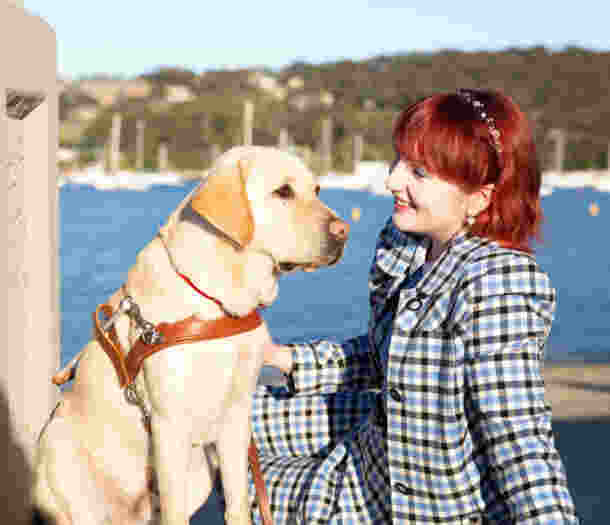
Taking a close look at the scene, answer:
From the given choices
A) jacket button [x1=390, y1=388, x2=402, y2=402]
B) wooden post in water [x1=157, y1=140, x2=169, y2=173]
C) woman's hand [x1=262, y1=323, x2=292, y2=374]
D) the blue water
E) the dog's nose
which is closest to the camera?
jacket button [x1=390, y1=388, x2=402, y2=402]

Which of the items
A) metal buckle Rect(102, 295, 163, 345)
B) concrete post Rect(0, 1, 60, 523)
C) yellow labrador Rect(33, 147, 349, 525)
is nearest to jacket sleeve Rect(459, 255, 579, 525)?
yellow labrador Rect(33, 147, 349, 525)

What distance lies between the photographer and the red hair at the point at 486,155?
7.41ft

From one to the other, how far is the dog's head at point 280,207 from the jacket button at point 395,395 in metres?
0.48

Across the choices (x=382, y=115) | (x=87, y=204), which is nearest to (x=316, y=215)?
(x=87, y=204)

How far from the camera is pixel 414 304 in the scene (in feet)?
7.41

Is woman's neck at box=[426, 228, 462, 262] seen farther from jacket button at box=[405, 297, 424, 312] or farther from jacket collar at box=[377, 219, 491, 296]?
jacket button at box=[405, 297, 424, 312]

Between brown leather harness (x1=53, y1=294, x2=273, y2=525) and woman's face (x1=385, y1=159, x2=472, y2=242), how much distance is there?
1.70ft

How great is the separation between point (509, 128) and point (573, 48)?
97.4 m

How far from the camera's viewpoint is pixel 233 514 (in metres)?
2.59

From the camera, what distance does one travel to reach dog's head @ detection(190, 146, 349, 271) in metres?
2.38

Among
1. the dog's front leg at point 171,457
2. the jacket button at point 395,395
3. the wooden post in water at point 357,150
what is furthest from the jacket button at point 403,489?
the wooden post in water at point 357,150

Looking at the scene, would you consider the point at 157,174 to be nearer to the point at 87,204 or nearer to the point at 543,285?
the point at 87,204

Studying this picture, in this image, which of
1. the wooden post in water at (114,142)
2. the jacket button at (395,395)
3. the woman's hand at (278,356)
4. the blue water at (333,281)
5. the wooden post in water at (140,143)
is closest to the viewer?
the jacket button at (395,395)

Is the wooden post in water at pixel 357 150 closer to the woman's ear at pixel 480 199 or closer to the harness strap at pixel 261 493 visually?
the harness strap at pixel 261 493
